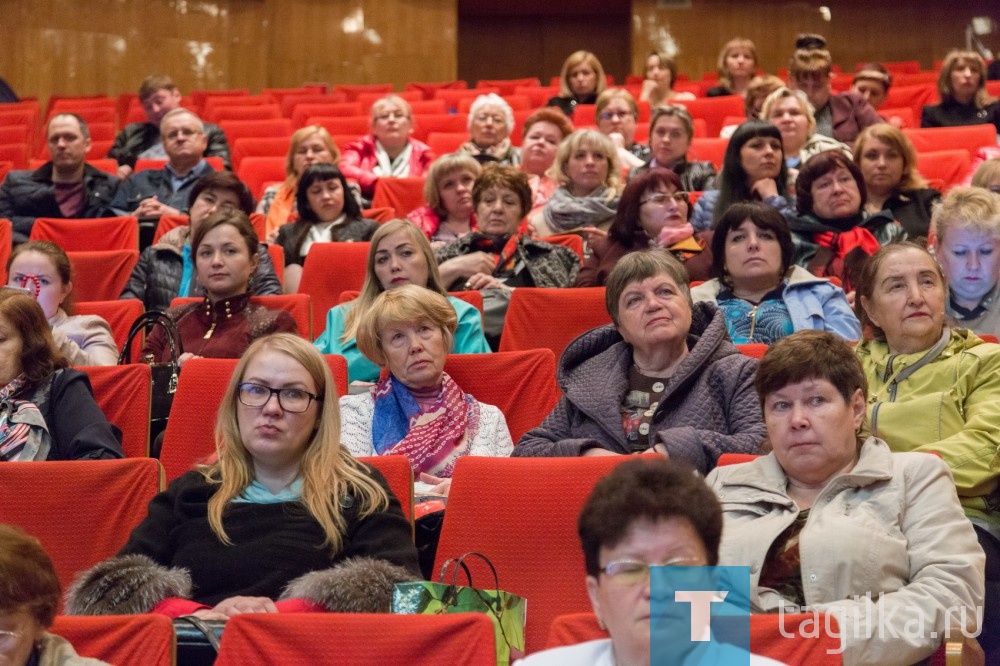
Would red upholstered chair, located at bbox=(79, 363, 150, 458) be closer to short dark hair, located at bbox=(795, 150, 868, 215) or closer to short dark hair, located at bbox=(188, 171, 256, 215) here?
short dark hair, located at bbox=(188, 171, 256, 215)

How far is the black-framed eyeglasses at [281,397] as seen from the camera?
234 cm

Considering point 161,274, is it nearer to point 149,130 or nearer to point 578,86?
point 149,130

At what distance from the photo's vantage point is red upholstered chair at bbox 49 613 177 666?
1.71m

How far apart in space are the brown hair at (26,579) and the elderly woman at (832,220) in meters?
2.70

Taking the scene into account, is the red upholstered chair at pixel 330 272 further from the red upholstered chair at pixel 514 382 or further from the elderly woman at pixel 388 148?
the elderly woman at pixel 388 148

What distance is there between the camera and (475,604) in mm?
1986

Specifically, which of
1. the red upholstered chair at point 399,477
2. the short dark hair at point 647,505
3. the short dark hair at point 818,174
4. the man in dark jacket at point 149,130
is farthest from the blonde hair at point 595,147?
the short dark hair at point 647,505

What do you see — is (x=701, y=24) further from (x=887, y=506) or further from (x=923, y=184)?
(x=887, y=506)

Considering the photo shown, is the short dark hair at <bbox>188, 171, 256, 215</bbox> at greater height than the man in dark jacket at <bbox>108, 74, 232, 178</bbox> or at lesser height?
lesser

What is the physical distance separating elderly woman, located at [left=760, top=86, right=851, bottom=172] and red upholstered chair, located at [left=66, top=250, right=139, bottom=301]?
2485 mm

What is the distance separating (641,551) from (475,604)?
2.09 ft

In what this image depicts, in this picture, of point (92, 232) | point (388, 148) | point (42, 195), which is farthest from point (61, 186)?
point (388, 148)

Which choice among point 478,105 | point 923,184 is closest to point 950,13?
point 478,105

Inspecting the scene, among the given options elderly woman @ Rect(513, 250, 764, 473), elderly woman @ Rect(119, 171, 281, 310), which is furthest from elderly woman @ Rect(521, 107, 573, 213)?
elderly woman @ Rect(513, 250, 764, 473)
